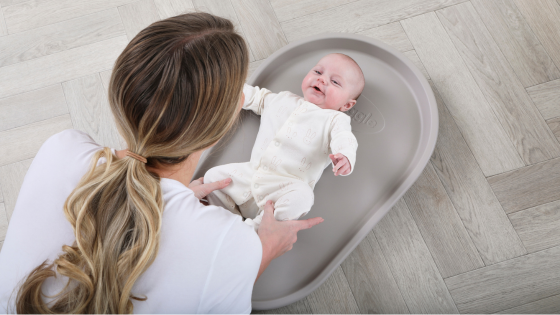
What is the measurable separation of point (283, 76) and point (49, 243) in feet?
3.26

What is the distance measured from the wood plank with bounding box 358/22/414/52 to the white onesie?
0.57 meters

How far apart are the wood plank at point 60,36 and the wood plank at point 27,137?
34 cm

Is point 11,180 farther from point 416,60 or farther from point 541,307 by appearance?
point 541,307

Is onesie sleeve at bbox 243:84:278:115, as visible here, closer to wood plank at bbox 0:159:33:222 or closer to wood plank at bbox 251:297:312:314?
wood plank at bbox 251:297:312:314

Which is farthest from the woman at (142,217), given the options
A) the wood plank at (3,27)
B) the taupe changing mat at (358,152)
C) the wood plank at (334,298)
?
the wood plank at (3,27)

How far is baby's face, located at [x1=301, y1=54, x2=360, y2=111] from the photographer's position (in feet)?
4.00

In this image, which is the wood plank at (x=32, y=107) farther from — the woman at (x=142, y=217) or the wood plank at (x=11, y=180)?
the woman at (x=142, y=217)

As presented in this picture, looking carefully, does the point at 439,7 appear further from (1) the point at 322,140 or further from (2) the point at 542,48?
(1) the point at 322,140

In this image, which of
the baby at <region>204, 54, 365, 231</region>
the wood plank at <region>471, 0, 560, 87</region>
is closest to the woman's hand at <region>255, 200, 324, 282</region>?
the baby at <region>204, 54, 365, 231</region>

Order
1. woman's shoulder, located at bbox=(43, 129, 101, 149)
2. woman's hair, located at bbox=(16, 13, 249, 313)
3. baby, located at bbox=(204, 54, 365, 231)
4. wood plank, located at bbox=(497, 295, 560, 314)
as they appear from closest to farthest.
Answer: woman's hair, located at bbox=(16, 13, 249, 313)
woman's shoulder, located at bbox=(43, 129, 101, 149)
baby, located at bbox=(204, 54, 365, 231)
wood plank, located at bbox=(497, 295, 560, 314)

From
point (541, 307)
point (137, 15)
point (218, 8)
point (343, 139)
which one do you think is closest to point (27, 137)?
point (137, 15)

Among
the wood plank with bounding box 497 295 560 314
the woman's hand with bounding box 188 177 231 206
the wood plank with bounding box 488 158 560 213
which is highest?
the woman's hand with bounding box 188 177 231 206

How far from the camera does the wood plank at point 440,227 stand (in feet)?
4.17

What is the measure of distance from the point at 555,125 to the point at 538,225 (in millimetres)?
412
